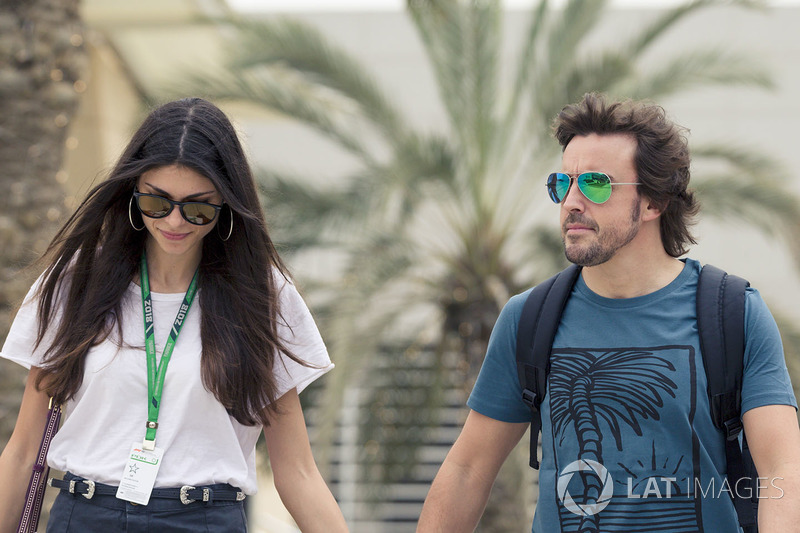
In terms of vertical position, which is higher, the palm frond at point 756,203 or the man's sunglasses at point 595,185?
the palm frond at point 756,203

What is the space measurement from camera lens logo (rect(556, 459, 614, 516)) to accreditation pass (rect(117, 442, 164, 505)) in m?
1.07

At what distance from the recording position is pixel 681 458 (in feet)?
8.71

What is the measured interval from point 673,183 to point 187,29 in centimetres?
836

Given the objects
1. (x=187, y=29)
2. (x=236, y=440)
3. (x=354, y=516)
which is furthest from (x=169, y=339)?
(x=354, y=516)

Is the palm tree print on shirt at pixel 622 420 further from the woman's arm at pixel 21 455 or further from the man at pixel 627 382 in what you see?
the woman's arm at pixel 21 455

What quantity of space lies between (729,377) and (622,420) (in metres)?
0.30

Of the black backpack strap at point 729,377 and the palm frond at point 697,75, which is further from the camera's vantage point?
the palm frond at point 697,75

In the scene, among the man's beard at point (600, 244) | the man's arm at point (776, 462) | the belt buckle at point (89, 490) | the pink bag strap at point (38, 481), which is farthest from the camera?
the man's beard at point (600, 244)

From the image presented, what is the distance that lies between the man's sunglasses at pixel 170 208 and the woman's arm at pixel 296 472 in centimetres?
57

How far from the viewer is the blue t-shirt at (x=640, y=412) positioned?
8.70 ft

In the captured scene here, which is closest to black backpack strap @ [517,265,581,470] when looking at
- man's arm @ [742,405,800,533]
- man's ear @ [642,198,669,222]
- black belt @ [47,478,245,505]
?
man's ear @ [642,198,669,222]

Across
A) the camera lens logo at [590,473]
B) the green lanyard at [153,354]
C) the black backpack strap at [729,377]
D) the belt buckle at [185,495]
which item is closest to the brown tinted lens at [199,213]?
the green lanyard at [153,354]

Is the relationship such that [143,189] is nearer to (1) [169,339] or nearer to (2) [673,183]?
(1) [169,339]

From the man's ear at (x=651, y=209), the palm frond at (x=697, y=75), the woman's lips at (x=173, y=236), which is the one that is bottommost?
the woman's lips at (x=173, y=236)
